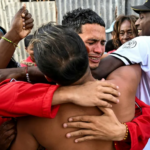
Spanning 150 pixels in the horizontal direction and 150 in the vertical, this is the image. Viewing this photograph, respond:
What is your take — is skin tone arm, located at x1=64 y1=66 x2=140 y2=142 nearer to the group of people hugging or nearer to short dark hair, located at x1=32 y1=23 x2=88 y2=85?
the group of people hugging

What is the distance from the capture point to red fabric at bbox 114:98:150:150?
1199 millimetres

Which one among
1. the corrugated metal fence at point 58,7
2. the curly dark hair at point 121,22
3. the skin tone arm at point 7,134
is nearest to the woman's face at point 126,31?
the curly dark hair at point 121,22

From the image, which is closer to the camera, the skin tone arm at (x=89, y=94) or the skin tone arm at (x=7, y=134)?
the skin tone arm at (x=89, y=94)

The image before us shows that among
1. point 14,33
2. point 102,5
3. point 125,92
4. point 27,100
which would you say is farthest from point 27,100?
point 102,5

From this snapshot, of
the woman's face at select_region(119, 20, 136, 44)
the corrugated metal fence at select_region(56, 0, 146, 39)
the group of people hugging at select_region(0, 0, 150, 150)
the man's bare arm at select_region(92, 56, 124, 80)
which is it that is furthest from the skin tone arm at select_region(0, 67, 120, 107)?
the corrugated metal fence at select_region(56, 0, 146, 39)

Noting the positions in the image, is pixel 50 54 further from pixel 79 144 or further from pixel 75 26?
pixel 75 26

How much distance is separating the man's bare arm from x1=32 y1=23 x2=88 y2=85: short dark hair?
527mm

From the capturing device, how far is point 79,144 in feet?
3.71

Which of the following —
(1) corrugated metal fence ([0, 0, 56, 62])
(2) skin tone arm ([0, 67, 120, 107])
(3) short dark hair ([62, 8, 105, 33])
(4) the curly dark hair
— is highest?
(1) corrugated metal fence ([0, 0, 56, 62])

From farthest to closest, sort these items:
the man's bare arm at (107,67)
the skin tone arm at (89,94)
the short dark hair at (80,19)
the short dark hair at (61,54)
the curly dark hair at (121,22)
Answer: the curly dark hair at (121,22) → the short dark hair at (80,19) → the man's bare arm at (107,67) → the skin tone arm at (89,94) → the short dark hair at (61,54)

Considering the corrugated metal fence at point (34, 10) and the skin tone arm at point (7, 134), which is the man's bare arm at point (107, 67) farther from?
the corrugated metal fence at point (34, 10)

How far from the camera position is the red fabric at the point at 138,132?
120cm

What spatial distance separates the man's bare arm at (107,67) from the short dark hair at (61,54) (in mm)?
527

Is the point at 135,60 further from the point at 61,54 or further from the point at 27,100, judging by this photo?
the point at 27,100
